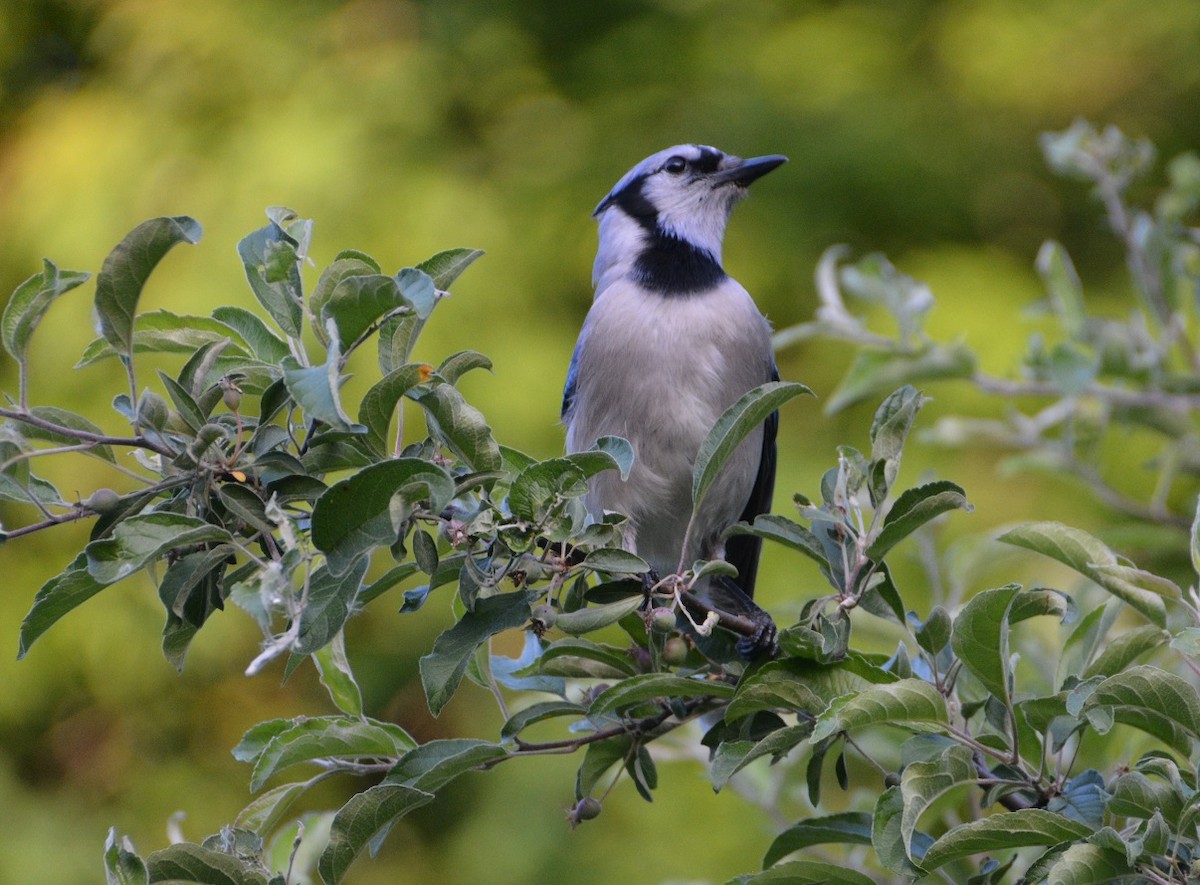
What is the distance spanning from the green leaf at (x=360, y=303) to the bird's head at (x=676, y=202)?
165cm

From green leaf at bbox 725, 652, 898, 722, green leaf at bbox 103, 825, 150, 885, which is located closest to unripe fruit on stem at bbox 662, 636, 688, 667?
green leaf at bbox 725, 652, 898, 722

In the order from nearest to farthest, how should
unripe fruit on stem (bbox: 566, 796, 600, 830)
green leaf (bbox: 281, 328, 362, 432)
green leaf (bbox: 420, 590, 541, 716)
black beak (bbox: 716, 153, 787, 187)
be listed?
green leaf (bbox: 281, 328, 362, 432)
green leaf (bbox: 420, 590, 541, 716)
unripe fruit on stem (bbox: 566, 796, 600, 830)
black beak (bbox: 716, 153, 787, 187)

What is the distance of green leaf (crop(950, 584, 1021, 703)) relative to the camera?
A: 1.33 meters

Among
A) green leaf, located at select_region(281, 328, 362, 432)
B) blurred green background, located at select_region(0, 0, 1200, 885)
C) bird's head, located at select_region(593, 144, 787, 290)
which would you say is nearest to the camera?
green leaf, located at select_region(281, 328, 362, 432)

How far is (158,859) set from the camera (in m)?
1.28

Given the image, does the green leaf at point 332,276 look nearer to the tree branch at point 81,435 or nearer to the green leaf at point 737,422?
the tree branch at point 81,435

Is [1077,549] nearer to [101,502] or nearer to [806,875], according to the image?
[806,875]

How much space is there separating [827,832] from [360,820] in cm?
54

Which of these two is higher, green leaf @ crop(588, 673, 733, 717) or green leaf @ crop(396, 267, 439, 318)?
green leaf @ crop(396, 267, 439, 318)

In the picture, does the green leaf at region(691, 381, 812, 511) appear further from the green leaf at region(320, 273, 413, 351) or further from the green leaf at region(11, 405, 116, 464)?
the green leaf at region(11, 405, 116, 464)

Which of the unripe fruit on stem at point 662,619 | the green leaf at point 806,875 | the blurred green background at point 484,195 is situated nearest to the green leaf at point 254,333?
the unripe fruit on stem at point 662,619

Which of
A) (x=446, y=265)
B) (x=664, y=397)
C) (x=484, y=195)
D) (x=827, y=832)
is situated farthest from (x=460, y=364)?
(x=484, y=195)

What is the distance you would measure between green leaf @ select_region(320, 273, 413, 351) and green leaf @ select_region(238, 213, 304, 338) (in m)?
0.06

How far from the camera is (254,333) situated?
143 centimetres
